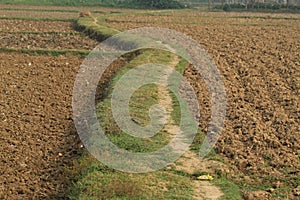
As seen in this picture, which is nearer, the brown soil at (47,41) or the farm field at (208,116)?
the farm field at (208,116)

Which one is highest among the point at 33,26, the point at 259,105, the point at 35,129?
the point at 259,105

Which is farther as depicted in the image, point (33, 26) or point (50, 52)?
point (33, 26)

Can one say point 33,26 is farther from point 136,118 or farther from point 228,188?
point 228,188

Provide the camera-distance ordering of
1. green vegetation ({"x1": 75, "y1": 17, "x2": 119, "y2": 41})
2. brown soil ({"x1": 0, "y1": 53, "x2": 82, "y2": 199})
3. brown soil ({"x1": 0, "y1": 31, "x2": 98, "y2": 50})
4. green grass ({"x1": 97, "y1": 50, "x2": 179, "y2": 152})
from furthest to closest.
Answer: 1. green vegetation ({"x1": 75, "y1": 17, "x2": 119, "y2": 41})
2. brown soil ({"x1": 0, "y1": 31, "x2": 98, "y2": 50})
3. green grass ({"x1": 97, "y1": 50, "x2": 179, "y2": 152})
4. brown soil ({"x1": 0, "y1": 53, "x2": 82, "y2": 199})

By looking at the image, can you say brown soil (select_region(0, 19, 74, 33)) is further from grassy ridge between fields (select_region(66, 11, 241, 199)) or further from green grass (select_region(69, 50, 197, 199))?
green grass (select_region(69, 50, 197, 199))

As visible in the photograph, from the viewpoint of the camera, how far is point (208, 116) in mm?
9758

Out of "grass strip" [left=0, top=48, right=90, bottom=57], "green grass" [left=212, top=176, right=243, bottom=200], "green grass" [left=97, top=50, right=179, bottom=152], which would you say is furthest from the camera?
"grass strip" [left=0, top=48, right=90, bottom=57]

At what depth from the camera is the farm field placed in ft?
23.7

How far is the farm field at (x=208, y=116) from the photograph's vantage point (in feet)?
23.7

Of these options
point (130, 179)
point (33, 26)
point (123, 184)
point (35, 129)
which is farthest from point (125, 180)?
point (33, 26)

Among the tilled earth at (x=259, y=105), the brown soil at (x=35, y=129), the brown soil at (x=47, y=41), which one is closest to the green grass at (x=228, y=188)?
the tilled earth at (x=259, y=105)

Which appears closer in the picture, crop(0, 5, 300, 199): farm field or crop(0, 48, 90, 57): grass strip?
crop(0, 5, 300, 199): farm field

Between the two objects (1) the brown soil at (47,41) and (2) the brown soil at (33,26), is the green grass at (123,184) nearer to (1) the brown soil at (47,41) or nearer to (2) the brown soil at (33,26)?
(1) the brown soil at (47,41)

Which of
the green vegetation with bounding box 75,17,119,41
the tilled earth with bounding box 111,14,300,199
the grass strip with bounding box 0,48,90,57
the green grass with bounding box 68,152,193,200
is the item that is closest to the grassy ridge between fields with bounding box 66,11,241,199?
the green grass with bounding box 68,152,193,200
